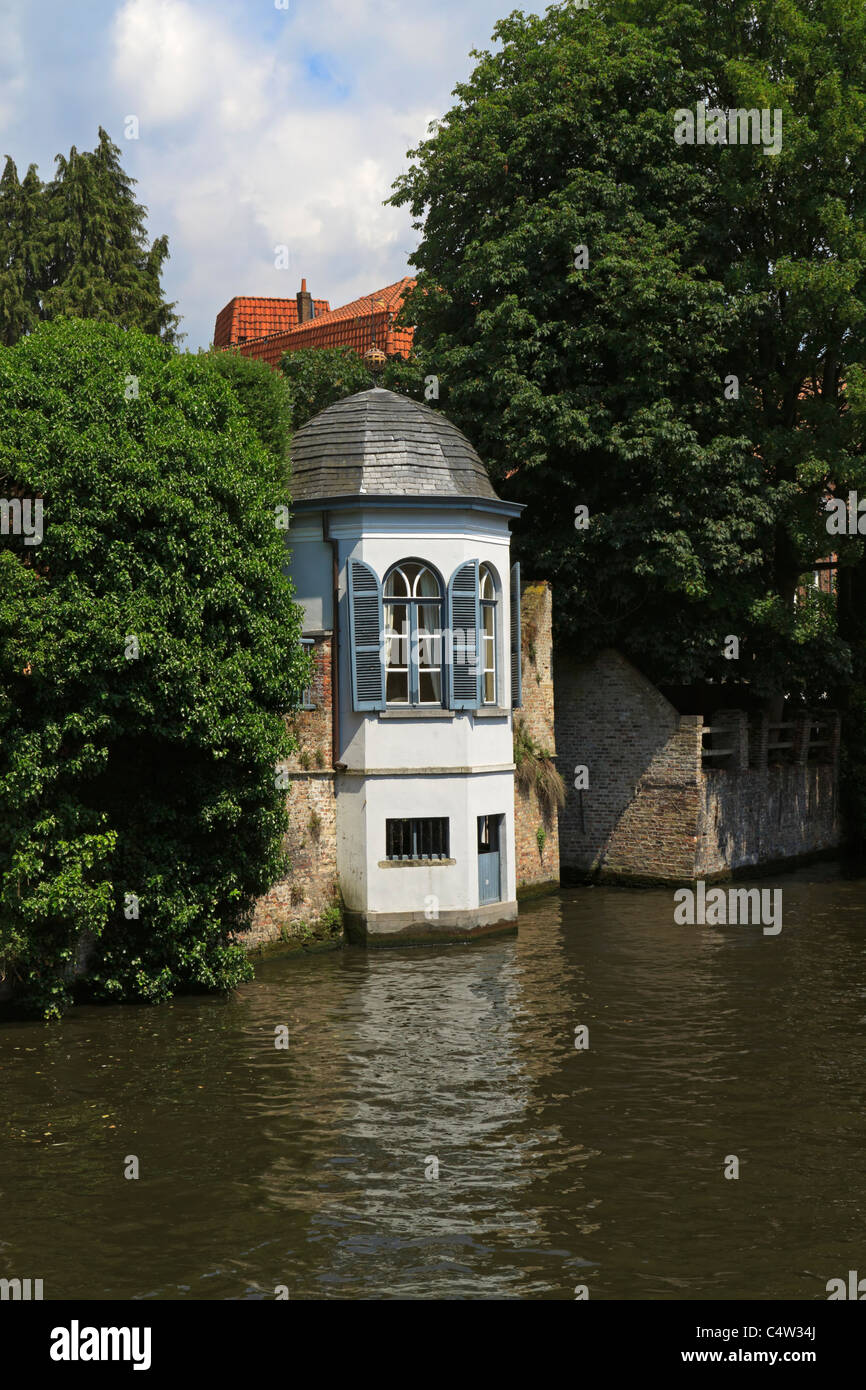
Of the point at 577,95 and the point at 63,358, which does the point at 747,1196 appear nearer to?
the point at 63,358

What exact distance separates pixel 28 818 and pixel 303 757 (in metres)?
6.09

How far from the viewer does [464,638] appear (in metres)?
22.4

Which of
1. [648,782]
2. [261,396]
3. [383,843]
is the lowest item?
[383,843]

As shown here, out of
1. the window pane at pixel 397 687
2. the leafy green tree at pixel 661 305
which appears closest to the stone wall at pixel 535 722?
the leafy green tree at pixel 661 305

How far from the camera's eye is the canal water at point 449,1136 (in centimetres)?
992

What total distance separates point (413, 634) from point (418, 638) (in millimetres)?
110

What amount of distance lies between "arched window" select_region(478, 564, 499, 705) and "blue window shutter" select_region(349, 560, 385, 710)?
209cm

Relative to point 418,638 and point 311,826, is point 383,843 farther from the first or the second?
point 418,638

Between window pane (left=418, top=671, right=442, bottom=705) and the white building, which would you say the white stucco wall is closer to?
the white building

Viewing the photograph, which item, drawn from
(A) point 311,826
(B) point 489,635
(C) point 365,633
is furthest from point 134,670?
(B) point 489,635

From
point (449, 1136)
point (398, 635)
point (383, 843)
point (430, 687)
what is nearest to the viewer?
point (449, 1136)

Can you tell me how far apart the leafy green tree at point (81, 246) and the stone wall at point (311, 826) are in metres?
19.2

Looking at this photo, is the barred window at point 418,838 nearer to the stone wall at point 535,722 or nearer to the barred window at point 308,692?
the barred window at point 308,692
